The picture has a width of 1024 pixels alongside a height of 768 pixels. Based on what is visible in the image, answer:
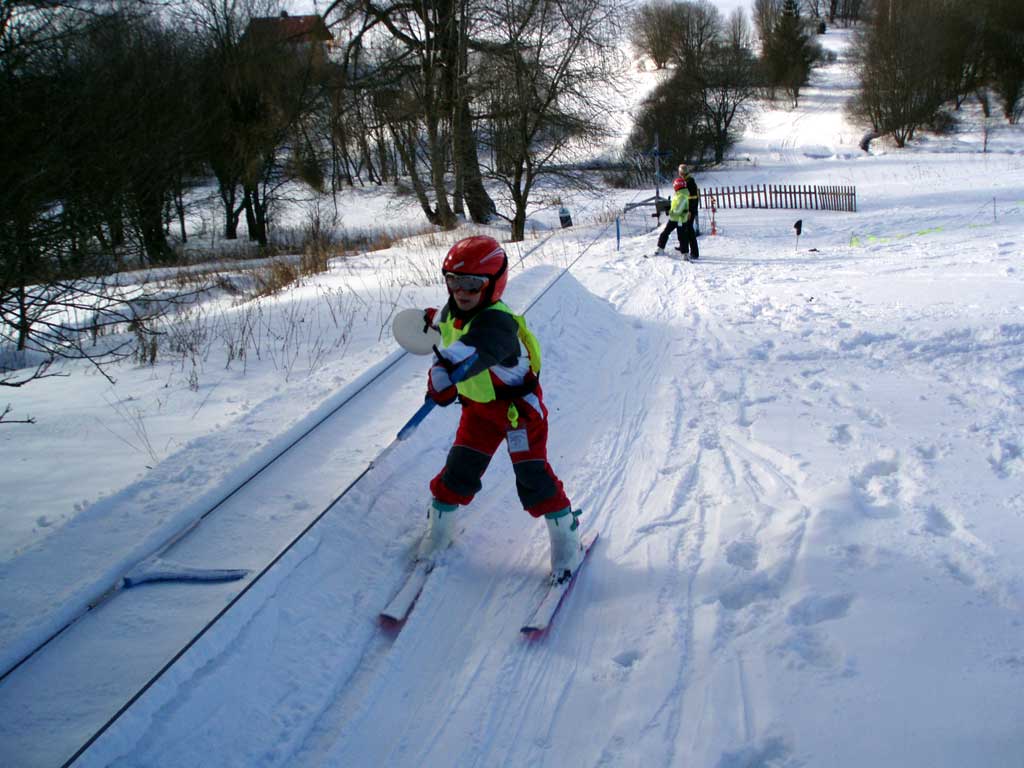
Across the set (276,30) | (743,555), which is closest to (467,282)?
(743,555)

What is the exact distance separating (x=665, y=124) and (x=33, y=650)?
4593cm

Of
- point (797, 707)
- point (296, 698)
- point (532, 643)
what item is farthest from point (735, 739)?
point (296, 698)

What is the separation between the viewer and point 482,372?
3.49m

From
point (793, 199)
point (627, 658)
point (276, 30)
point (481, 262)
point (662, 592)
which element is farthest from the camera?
point (276, 30)

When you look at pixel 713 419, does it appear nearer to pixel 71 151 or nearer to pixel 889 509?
pixel 889 509

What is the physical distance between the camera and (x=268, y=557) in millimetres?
3506

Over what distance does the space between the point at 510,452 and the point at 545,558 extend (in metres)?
0.71

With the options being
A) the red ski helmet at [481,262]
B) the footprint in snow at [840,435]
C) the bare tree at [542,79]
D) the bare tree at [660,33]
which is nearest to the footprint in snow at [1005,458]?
the footprint in snow at [840,435]

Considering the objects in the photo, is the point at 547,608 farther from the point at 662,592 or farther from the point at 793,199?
the point at 793,199

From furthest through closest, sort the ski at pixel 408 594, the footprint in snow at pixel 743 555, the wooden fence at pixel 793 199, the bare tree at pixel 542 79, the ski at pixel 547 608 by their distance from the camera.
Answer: the wooden fence at pixel 793 199
the bare tree at pixel 542 79
the footprint in snow at pixel 743 555
the ski at pixel 408 594
the ski at pixel 547 608

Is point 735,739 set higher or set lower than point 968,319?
lower

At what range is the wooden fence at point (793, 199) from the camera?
25469 millimetres

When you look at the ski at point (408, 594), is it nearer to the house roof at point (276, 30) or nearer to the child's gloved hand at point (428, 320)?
the child's gloved hand at point (428, 320)

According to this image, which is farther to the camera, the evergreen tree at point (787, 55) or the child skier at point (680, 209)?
the evergreen tree at point (787, 55)
